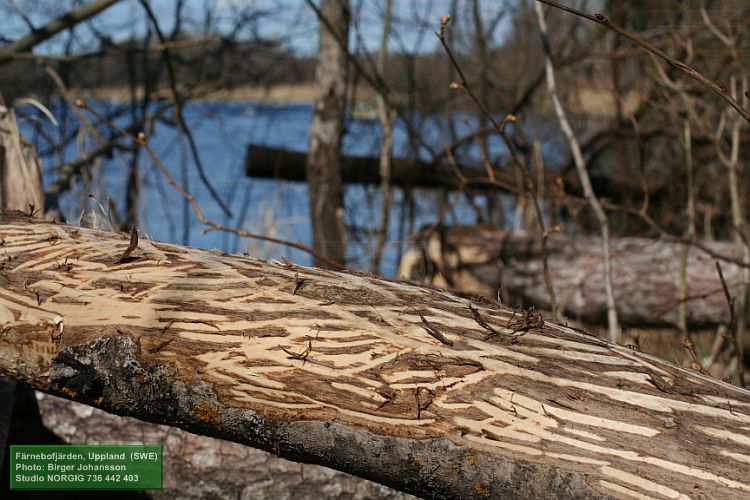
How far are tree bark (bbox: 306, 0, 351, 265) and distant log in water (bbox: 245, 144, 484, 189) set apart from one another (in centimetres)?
129

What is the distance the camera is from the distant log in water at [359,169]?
682 centimetres

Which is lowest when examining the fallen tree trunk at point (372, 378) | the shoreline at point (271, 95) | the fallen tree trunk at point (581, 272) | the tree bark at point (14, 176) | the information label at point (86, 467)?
the information label at point (86, 467)

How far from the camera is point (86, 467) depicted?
2705 millimetres

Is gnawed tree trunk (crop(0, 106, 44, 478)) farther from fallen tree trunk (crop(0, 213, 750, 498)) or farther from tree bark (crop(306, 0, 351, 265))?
tree bark (crop(306, 0, 351, 265))

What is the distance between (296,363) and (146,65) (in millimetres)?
6159

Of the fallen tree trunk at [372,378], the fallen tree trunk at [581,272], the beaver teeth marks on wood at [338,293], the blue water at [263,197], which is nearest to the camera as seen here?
the fallen tree trunk at [372,378]

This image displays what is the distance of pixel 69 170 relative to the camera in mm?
→ 5312

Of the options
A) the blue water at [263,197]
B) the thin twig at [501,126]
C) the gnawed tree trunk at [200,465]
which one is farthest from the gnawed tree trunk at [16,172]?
the thin twig at [501,126]

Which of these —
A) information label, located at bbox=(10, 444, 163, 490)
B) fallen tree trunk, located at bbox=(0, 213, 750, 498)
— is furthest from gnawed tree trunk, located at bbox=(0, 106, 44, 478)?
fallen tree trunk, located at bbox=(0, 213, 750, 498)

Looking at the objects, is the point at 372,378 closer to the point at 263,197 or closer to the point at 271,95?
the point at 263,197

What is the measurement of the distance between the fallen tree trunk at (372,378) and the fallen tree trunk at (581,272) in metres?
3.55

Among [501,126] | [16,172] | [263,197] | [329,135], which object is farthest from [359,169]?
[501,126]

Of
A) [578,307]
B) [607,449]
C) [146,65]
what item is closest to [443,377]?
[607,449]

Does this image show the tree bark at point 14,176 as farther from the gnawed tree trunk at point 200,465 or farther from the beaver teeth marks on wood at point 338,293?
the beaver teeth marks on wood at point 338,293
